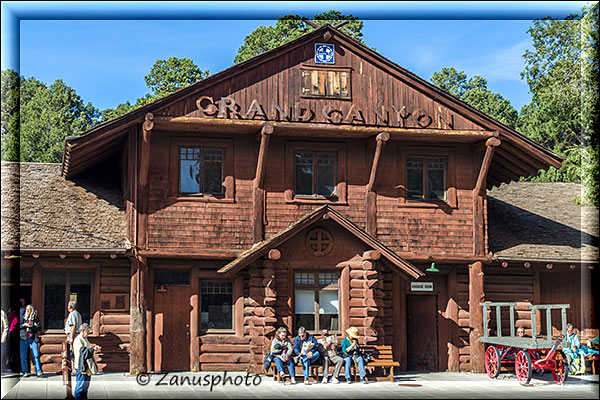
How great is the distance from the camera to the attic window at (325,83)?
2422 centimetres

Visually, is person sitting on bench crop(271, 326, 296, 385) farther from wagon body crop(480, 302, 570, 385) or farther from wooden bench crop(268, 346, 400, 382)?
wagon body crop(480, 302, 570, 385)

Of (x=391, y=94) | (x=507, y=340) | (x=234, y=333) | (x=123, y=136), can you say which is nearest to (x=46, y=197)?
(x=123, y=136)

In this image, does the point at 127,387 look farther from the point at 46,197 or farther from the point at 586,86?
the point at 586,86

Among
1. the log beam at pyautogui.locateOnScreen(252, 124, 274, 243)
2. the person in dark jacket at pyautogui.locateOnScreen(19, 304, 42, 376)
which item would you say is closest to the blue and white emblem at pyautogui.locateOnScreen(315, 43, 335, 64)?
the log beam at pyautogui.locateOnScreen(252, 124, 274, 243)

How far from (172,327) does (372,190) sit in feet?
21.7

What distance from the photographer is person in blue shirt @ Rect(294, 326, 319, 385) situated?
21.5 metres

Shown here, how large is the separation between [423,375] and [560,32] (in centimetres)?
1667

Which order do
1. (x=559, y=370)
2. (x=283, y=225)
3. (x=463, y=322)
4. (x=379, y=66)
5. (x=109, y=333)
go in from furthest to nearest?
(x=463, y=322) → (x=379, y=66) → (x=283, y=225) → (x=109, y=333) → (x=559, y=370)

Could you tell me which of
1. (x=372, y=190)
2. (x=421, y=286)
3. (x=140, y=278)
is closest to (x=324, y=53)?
(x=372, y=190)

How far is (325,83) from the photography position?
24.3 m

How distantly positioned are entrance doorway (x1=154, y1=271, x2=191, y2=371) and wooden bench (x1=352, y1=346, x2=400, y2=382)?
4.75 metres

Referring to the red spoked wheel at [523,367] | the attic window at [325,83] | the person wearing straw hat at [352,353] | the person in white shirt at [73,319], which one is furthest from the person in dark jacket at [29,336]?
the red spoked wheel at [523,367]

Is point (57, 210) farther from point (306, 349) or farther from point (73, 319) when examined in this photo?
point (306, 349)

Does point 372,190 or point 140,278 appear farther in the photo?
point 372,190
